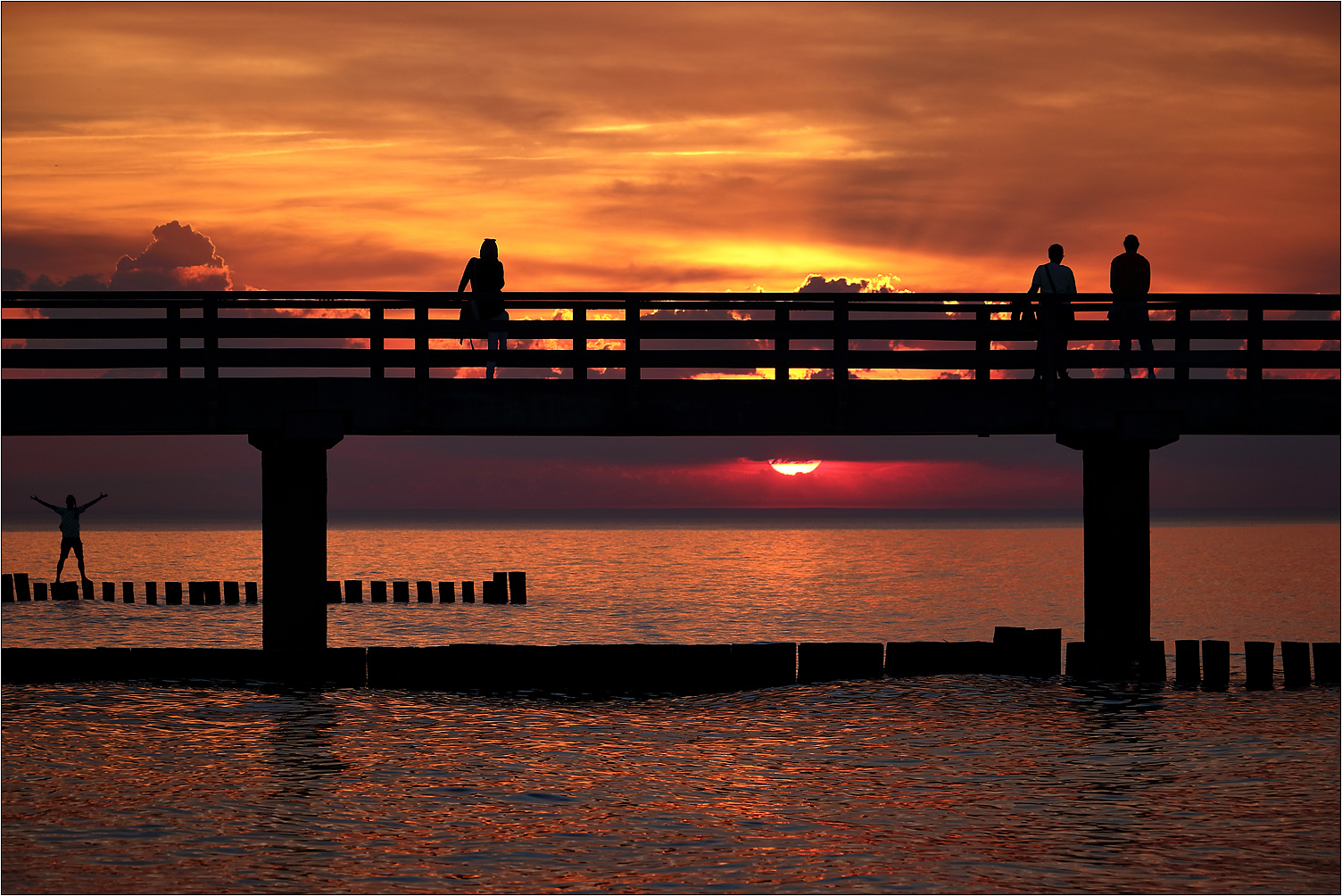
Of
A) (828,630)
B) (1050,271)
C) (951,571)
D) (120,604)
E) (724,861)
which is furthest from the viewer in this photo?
(951,571)

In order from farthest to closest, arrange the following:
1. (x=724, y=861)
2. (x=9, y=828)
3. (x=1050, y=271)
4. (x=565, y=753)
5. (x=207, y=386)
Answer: (x=1050, y=271) < (x=207, y=386) < (x=565, y=753) < (x=9, y=828) < (x=724, y=861)

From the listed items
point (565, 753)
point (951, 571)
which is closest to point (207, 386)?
point (565, 753)

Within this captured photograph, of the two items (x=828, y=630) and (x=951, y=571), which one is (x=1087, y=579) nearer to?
(x=828, y=630)

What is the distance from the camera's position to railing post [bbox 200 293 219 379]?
18.7 m

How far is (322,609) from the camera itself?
2002 centimetres

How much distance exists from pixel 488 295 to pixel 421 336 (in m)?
1.01

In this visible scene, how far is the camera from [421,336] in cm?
1912

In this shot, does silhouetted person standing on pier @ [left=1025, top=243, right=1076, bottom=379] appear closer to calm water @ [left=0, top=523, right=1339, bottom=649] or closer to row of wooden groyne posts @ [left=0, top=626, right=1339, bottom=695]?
row of wooden groyne posts @ [left=0, top=626, right=1339, bottom=695]

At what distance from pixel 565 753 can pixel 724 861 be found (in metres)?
4.90

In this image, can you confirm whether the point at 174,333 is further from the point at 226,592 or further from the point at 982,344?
the point at 226,592

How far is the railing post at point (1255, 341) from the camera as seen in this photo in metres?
20.0

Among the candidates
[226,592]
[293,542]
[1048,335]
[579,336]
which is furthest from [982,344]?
[226,592]

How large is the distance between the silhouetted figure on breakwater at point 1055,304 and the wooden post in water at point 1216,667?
16.6 ft

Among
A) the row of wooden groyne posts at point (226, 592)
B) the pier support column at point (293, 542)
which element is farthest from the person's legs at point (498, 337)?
the row of wooden groyne posts at point (226, 592)
